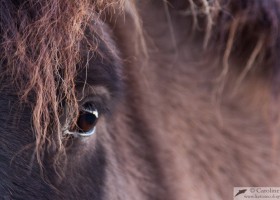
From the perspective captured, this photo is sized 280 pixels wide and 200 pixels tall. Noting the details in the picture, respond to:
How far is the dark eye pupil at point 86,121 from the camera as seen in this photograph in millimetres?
936

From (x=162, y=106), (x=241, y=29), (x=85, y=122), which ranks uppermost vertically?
(x=241, y=29)

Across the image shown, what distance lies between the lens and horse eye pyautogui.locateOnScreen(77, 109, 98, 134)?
94cm

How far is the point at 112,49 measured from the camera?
949 millimetres

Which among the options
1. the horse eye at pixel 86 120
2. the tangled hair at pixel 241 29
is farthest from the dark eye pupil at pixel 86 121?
the tangled hair at pixel 241 29

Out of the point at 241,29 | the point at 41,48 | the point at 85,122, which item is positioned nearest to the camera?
the point at 41,48

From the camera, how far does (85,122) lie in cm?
94

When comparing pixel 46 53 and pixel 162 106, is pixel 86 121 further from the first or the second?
pixel 162 106

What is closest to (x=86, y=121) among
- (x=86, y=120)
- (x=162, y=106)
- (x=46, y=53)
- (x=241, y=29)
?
(x=86, y=120)

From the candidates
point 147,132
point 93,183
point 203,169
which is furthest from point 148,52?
point 93,183

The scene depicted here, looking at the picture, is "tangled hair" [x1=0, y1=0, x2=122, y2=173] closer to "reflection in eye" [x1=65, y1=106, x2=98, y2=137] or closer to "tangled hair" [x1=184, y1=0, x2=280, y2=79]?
"reflection in eye" [x1=65, y1=106, x2=98, y2=137]

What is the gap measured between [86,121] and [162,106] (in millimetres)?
352

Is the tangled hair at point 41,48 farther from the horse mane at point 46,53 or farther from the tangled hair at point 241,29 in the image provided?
the tangled hair at point 241,29

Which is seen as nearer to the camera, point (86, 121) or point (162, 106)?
point (86, 121)

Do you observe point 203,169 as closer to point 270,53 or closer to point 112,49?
point 270,53
